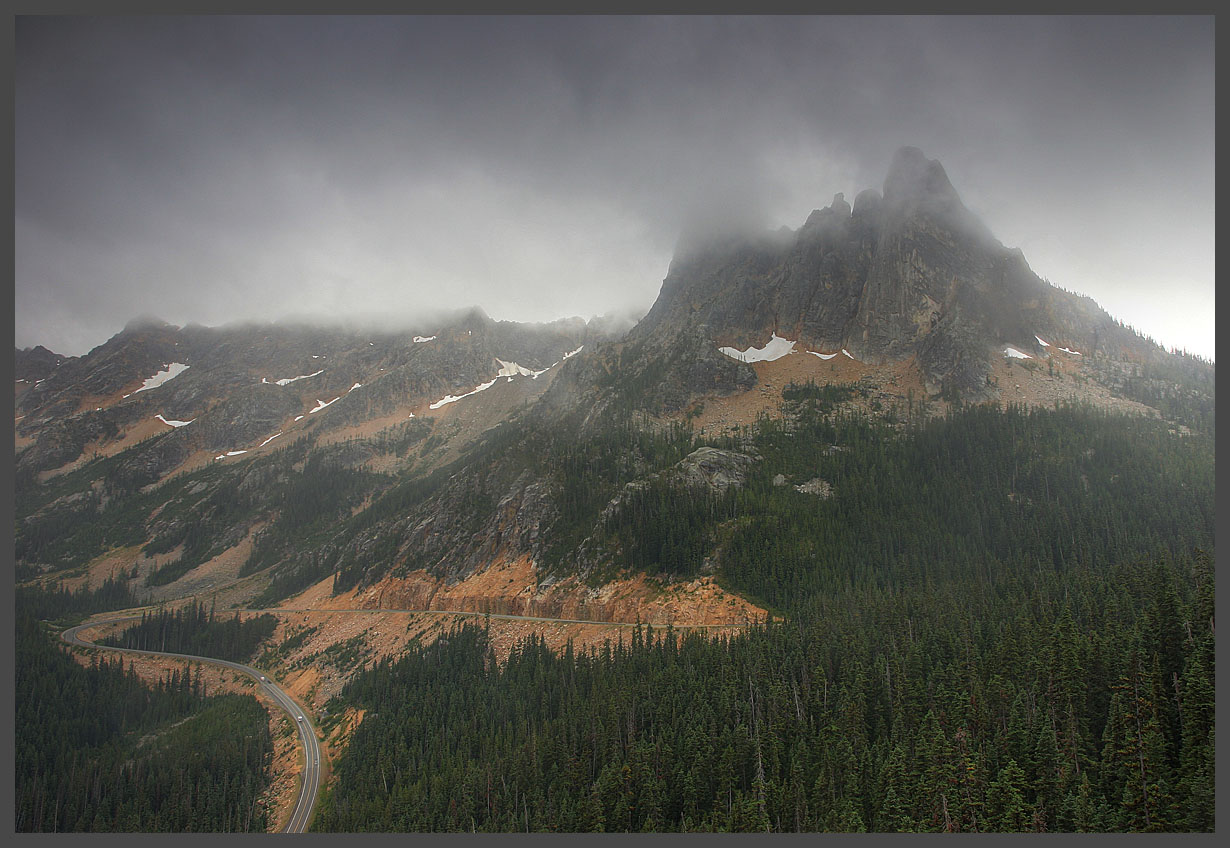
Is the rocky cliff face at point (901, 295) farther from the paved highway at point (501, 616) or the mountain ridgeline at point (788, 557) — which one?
the paved highway at point (501, 616)

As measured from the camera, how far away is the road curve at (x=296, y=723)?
57.7m

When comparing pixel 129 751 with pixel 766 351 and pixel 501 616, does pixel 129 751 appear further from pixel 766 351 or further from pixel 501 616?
pixel 766 351

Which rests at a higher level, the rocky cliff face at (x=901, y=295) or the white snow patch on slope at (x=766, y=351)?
the rocky cliff face at (x=901, y=295)

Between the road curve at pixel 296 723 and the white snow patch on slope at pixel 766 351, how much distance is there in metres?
121

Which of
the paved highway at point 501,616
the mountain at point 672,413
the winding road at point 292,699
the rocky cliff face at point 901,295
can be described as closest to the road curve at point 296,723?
the winding road at point 292,699

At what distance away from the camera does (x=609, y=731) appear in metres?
49.7

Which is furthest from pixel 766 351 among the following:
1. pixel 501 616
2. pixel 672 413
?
pixel 501 616

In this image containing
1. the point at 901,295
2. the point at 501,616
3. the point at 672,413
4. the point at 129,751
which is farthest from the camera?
the point at 901,295

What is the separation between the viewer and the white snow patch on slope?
158 m

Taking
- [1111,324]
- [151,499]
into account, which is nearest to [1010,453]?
[1111,324]

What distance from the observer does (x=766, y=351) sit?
160m

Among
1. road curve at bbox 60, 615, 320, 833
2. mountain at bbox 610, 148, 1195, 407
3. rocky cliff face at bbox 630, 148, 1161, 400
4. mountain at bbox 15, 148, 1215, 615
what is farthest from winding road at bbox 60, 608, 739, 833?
rocky cliff face at bbox 630, 148, 1161, 400

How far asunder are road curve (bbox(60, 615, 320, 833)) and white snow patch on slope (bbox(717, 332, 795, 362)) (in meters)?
121

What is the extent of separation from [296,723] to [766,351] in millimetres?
132253
